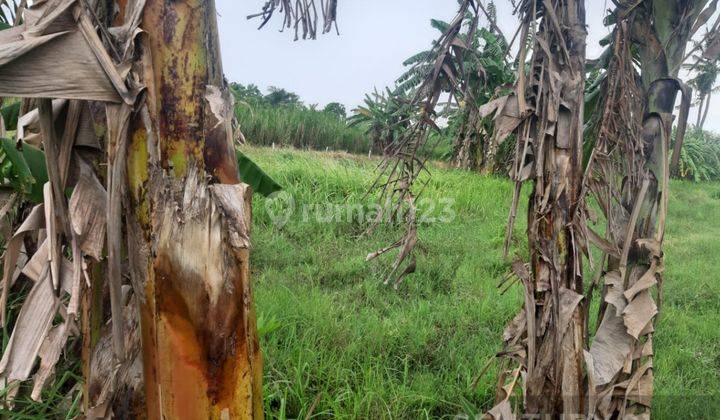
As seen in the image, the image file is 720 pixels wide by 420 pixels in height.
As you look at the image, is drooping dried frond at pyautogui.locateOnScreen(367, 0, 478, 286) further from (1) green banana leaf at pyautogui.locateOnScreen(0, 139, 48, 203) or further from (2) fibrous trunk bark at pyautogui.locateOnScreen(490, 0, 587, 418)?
(1) green banana leaf at pyautogui.locateOnScreen(0, 139, 48, 203)

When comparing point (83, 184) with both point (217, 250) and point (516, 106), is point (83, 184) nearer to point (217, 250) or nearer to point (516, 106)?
point (217, 250)

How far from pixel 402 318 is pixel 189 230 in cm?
182

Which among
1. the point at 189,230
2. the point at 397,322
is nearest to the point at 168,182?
the point at 189,230

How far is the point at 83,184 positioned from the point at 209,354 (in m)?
0.39

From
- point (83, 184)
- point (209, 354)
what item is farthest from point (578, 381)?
point (83, 184)

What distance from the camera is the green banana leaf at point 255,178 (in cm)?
162

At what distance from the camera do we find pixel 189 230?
824 millimetres

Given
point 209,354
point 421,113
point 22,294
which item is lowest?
point 22,294

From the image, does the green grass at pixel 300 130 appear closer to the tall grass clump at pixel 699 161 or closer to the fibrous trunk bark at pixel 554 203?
the tall grass clump at pixel 699 161

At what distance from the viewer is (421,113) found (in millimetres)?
1324

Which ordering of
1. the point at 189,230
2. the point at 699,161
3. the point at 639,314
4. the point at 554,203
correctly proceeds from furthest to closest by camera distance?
the point at 699,161
the point at 639,314
the point at 554,203
the point at 189,230

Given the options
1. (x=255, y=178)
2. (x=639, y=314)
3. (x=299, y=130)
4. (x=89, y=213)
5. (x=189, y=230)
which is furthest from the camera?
(x=299, y=130)

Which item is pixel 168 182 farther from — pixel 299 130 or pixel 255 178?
pixel 299 130

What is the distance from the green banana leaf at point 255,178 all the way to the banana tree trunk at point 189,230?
29.5 inches
